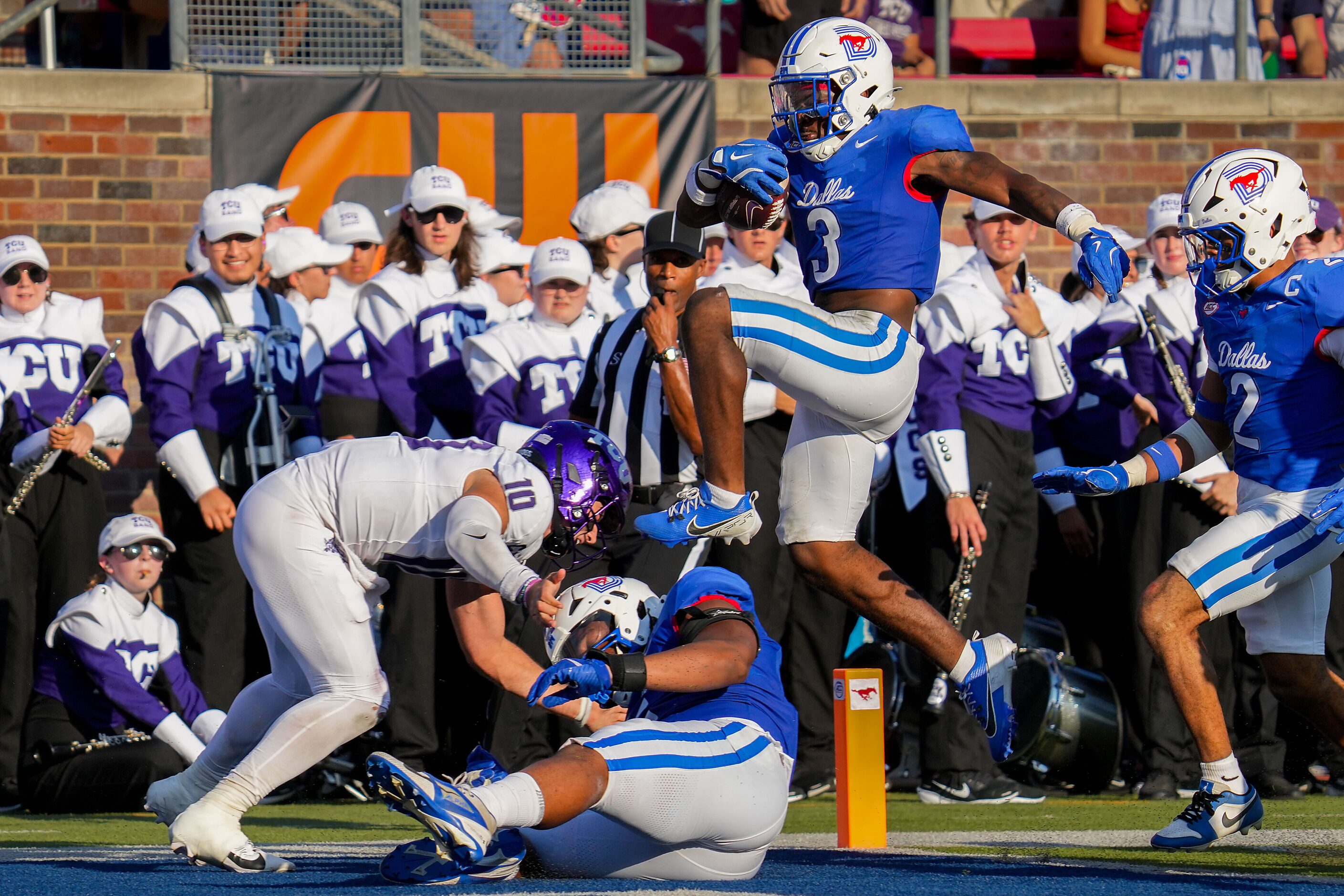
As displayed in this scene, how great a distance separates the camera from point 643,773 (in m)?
4.51

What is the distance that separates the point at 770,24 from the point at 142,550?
482 centimetres

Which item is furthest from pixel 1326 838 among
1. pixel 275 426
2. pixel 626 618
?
pixel 275 426

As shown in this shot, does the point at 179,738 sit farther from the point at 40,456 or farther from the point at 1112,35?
the point at 1112,35

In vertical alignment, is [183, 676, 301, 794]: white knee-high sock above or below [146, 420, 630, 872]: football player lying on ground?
below

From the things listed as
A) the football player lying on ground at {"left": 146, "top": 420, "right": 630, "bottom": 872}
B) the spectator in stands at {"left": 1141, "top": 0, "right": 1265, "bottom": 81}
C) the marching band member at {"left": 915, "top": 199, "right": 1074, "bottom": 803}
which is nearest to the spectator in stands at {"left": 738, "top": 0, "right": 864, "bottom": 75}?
the spectator in stands at {"left": 1141, "top": 0, "right": 1265, "bottom": 81}

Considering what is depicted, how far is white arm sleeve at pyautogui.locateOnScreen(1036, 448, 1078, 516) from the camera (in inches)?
332

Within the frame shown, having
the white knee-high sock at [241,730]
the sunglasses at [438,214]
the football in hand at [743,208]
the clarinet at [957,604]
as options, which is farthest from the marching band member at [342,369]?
the football in hand at [743,208]

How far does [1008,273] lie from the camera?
8266 millimetres

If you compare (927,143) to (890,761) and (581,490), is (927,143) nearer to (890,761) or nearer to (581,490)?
(581,490)

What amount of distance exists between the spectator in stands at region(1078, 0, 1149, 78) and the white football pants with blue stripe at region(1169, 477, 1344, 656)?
20.5 ft

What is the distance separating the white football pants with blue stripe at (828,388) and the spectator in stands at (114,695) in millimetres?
3162

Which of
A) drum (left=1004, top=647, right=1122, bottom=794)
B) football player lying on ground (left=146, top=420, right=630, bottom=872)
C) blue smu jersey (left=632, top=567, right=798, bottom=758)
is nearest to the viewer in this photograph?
blue smu jersey (left=632, top=567, right=798, bottom=758)

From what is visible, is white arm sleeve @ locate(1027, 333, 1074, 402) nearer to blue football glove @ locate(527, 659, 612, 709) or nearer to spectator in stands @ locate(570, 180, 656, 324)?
spectator in stands @ locate(570, 180, 656, 324)

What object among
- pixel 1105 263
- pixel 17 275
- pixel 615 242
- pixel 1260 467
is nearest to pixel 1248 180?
pixel 1260 467
